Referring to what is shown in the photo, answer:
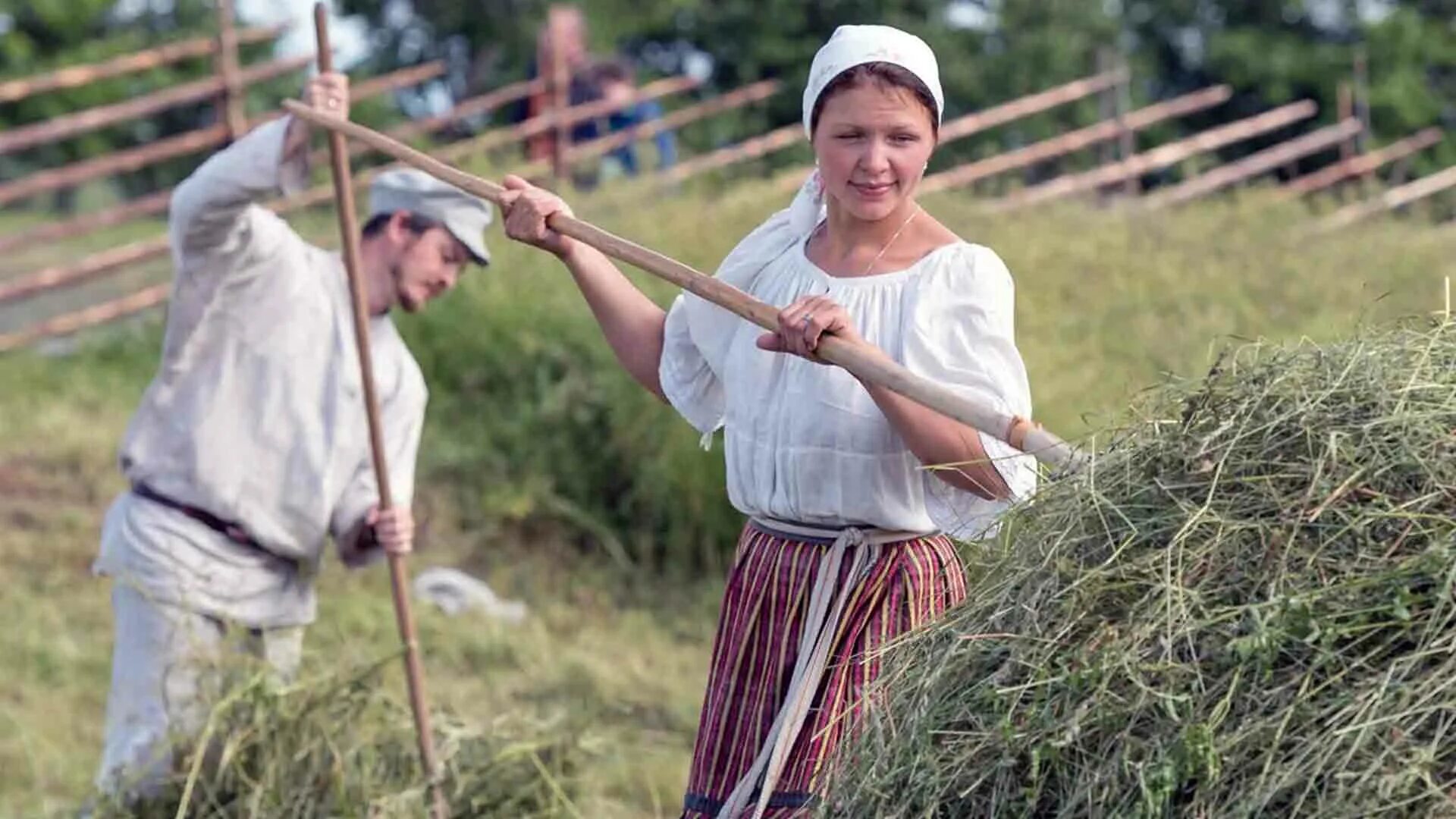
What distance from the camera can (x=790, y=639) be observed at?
10.3 ft

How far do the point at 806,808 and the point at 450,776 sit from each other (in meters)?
1.90

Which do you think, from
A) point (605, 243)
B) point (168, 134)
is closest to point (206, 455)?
point (605, 243)

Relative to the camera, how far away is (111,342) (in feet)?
30.6

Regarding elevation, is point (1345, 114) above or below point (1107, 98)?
below

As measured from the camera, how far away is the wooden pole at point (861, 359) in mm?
2730

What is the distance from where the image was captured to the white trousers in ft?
14.5

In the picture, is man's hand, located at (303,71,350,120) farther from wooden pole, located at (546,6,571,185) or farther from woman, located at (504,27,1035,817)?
wooden pole, located at (546,6,571,185)

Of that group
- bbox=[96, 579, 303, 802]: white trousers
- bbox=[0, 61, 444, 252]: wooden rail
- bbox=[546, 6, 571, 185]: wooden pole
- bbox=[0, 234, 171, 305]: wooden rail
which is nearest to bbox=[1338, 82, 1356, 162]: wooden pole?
bbox=[546, 6, 571, 185]: wooden pole

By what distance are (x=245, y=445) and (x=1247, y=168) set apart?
962cm

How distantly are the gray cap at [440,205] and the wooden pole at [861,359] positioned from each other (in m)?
1.12

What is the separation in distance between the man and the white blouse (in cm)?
153

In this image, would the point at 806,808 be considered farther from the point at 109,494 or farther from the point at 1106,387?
the point at 109,494

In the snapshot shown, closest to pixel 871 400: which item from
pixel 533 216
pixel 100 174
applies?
pixel 533 216

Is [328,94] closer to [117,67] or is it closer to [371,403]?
[371,403]
